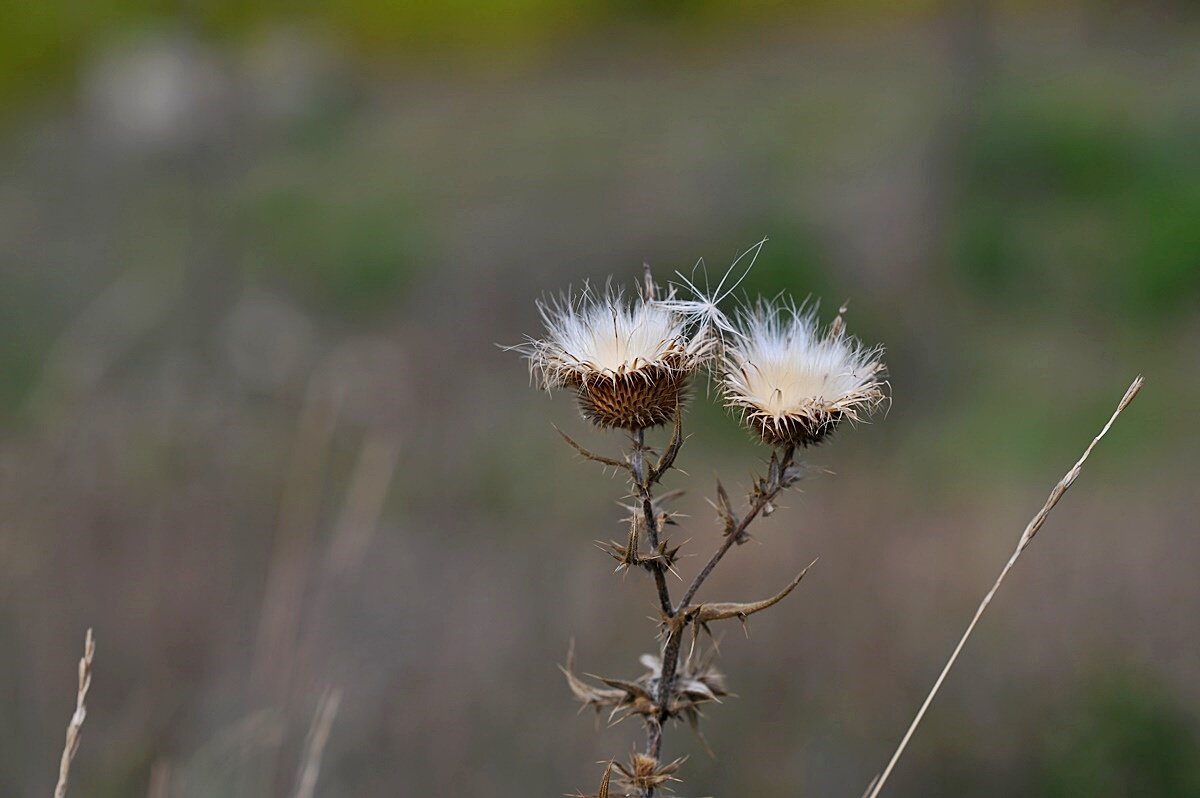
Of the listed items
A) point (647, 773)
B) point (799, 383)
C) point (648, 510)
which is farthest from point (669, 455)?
point (647, 773)

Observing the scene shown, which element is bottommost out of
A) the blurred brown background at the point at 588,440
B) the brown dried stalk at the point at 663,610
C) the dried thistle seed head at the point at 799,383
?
the brown dried stalk at the point at 663,610

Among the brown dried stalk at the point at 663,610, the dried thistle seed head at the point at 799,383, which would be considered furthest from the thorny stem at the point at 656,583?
the dried thistle seed head at the point at 799,383

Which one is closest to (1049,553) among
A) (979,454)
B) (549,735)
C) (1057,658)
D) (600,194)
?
(1057,658)

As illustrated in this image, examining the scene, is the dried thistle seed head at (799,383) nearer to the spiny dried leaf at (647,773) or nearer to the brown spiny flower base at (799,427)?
the brown spiny flower base at (799,427)

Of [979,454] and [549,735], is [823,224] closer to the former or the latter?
[979,454]

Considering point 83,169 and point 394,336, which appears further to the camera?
point 83,169

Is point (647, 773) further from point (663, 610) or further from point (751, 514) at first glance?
point (751, 514)

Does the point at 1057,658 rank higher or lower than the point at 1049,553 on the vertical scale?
lower

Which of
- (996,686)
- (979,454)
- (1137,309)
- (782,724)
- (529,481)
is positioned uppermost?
(1137,309)
